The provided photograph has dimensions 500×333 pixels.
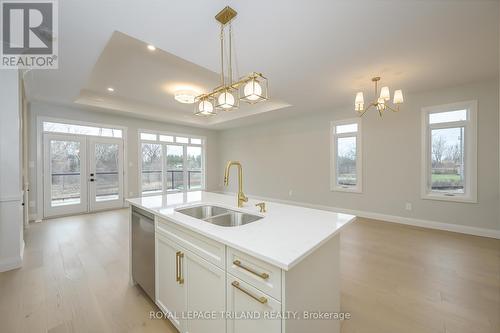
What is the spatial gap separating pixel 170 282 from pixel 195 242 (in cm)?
53

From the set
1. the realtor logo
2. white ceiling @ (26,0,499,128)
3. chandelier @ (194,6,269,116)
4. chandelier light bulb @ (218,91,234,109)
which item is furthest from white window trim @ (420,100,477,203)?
the realtor logo

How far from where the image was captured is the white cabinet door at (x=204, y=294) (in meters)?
1.13

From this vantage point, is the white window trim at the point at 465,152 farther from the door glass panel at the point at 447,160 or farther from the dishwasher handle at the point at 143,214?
the dishwasher handle at the point at 143,214

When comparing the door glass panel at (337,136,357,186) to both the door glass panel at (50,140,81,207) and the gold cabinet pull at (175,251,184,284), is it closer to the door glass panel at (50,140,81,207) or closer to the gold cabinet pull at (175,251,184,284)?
the gold cabinet pull at (175,251,184,284)

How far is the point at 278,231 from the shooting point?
1.20 metres

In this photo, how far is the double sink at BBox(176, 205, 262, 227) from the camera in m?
1.70

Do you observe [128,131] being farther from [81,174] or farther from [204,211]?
[204,211]

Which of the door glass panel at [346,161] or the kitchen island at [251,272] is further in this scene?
the door glass panel at [346,161]

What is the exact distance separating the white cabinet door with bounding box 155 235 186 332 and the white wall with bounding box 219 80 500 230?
4.40 m

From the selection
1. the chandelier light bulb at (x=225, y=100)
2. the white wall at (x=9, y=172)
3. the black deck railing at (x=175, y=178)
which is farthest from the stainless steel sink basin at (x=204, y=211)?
the black deck railing at (x=175, y=178)

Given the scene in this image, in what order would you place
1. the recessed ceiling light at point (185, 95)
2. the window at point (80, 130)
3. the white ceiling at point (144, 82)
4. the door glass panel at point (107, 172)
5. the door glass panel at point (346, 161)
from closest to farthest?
the white ceiling at point (144, 82) < the recessed ceiling light at point (185, 95) < the window at point (80, 130) < the door glass panel at point (346, 161) < the door glass panel at point (107, 172)

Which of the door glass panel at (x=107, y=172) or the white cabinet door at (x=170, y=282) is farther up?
the door glass panel at (x=107, y=172)


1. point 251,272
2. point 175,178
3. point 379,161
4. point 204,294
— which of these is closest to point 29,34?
point 204,294

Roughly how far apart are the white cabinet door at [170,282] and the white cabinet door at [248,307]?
1.60ft
